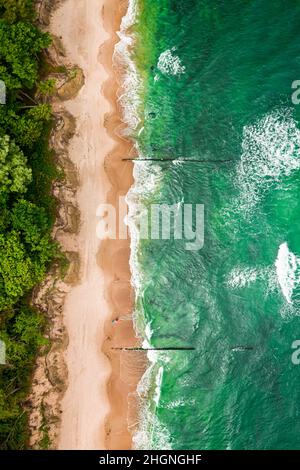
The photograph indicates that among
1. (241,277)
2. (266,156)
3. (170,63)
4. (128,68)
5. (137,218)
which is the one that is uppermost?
(170,63)

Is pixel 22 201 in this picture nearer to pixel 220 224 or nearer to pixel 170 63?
pixel 220 224

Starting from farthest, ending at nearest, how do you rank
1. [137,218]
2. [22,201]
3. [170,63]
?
[170,63]
[137,218]
[22,201]

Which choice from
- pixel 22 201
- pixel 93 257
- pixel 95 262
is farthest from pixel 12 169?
pixel 95 262

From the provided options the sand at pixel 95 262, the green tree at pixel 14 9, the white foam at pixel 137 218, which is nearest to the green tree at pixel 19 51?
the green tree at pixel 14 9

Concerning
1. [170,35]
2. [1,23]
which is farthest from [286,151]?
[1,23]
